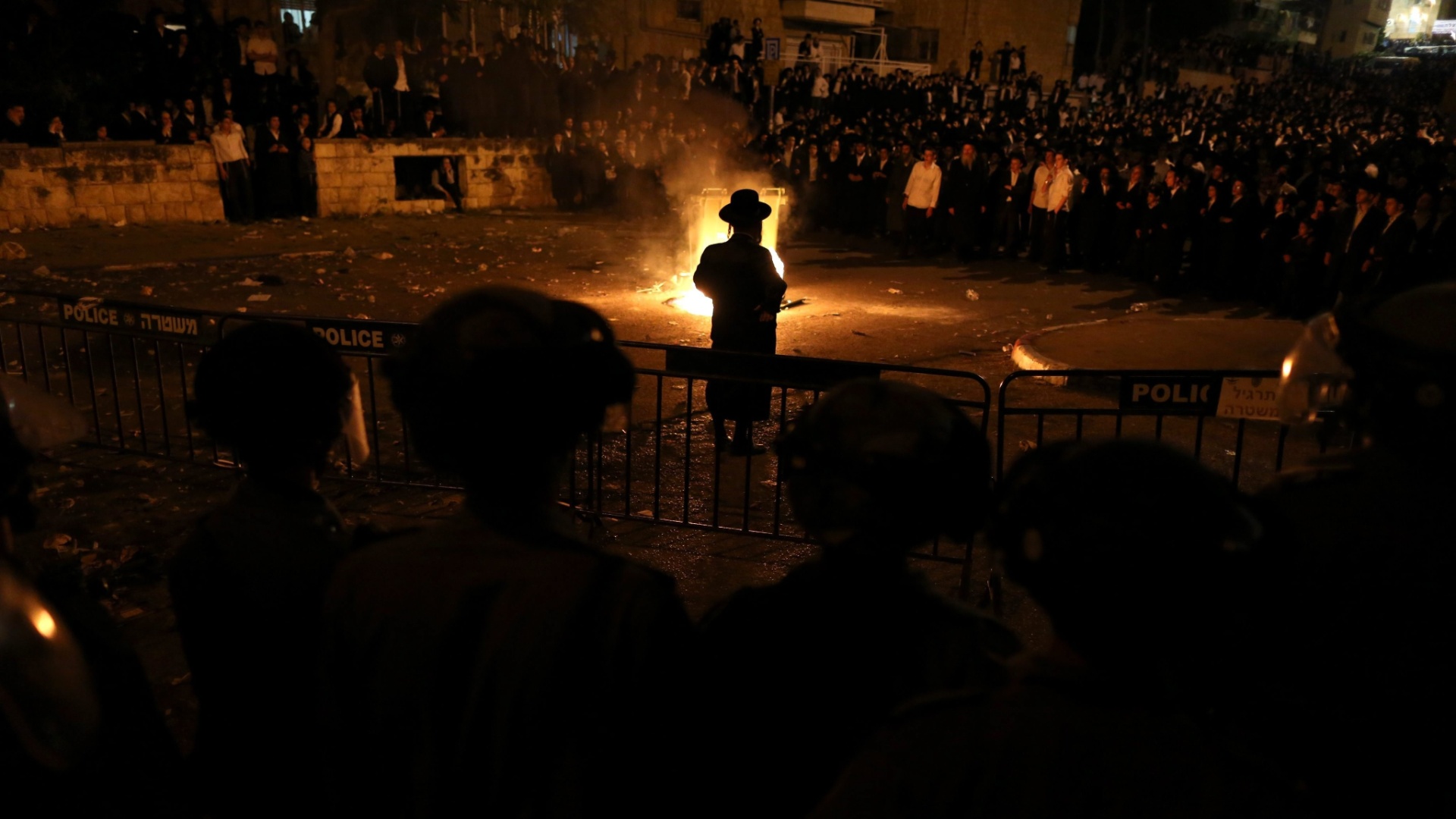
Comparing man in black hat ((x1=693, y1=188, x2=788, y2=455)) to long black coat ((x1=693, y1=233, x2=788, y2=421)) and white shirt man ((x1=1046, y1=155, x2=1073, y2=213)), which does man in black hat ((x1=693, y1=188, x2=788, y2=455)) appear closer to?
long black coat ((x1=693, y1=233, x2=788, y2=421))

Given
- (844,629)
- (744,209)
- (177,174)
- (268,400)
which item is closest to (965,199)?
(744,209)

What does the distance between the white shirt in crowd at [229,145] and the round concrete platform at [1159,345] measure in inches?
567

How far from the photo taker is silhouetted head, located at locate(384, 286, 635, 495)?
1752mm

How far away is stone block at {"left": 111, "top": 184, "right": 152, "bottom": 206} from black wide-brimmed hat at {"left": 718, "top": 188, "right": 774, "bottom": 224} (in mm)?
15296

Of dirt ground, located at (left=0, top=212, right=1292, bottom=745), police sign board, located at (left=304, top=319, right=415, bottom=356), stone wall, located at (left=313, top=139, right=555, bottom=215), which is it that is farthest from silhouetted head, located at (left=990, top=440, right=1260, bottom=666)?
stone wall, located at (left=313, top=139, right=555, bottom=215)

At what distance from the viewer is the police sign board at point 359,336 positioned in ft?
19.3

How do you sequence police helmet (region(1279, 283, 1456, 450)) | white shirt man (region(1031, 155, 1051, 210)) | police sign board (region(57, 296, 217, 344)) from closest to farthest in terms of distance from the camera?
1. police helmet (region(1279, 283, 1456, 450))
2. police sign board (region(57, 296, 217, 344))
3. white shirt man (region(1031, 155, 1051, 210))

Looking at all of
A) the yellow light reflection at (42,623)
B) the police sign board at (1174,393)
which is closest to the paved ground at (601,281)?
the police sign board at (1174,393)

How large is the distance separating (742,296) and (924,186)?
10.6 metres

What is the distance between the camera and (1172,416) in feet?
20.2

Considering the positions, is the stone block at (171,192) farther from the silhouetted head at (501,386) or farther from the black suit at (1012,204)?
the silhouetted head at (501,386)

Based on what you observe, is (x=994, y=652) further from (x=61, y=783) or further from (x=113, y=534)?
(x=113, y=534)

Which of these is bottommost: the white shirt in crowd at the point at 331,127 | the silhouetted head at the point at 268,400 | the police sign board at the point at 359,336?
the police sign board at the point at 359,336

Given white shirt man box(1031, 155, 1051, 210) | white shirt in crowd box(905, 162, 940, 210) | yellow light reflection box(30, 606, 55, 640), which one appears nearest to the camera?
yellow light reflection box(30, 606, 55, 640)
